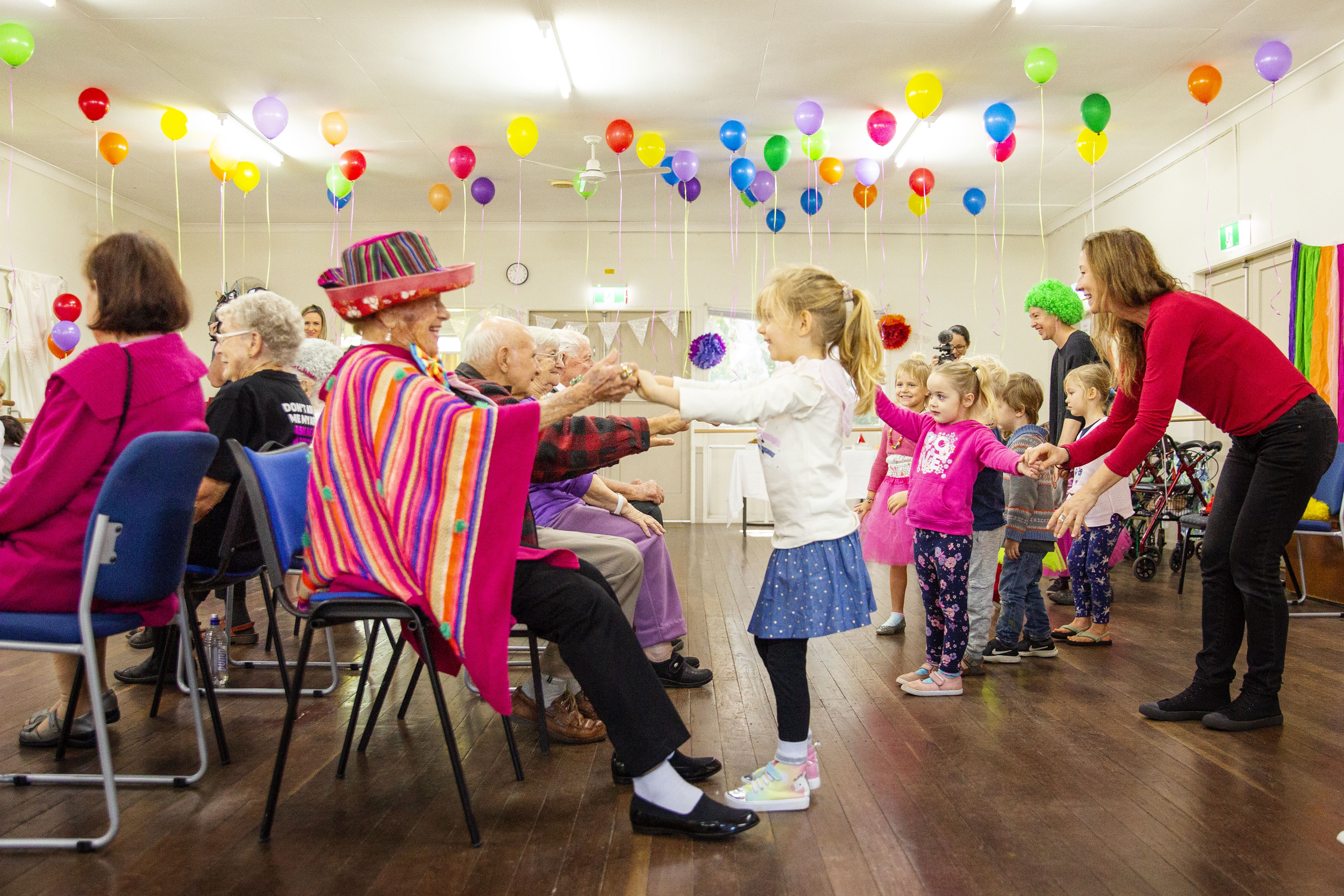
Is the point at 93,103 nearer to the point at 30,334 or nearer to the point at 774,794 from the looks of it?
the point at 30,334

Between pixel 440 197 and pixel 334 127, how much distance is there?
160cm

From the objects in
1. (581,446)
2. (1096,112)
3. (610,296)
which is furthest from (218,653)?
(610,296)

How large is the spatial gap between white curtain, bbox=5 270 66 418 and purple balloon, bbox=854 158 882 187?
6777 mm

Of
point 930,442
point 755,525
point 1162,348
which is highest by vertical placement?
point 1162,348

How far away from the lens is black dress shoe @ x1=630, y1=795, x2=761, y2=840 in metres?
1.84

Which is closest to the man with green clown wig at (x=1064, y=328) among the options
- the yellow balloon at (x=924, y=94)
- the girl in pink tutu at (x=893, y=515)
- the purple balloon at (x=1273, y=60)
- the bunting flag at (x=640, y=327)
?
the girl in pink tutu at (x=893, y=515)

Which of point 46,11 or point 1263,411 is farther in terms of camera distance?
point 46,11

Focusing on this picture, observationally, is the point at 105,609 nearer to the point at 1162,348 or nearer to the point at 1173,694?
the point at 1162,348

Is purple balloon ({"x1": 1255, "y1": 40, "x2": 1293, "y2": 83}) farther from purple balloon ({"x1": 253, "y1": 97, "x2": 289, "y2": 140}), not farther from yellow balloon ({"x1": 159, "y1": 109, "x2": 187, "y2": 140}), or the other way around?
yellow balloon ({"x1": 159, "y1": 109, "x2": 187, "y2": 140})

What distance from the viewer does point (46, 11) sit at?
502 centimetres

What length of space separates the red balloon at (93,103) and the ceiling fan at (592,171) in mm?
3044

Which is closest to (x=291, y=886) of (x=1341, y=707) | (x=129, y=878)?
(x=129, y=878)

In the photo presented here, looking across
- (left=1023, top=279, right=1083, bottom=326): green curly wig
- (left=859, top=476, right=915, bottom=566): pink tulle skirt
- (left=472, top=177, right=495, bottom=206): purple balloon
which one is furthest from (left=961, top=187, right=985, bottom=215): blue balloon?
(left=859, top=476, right=915, bottom=566): pink tulle skirt

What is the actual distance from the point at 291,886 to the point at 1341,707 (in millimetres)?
2907
